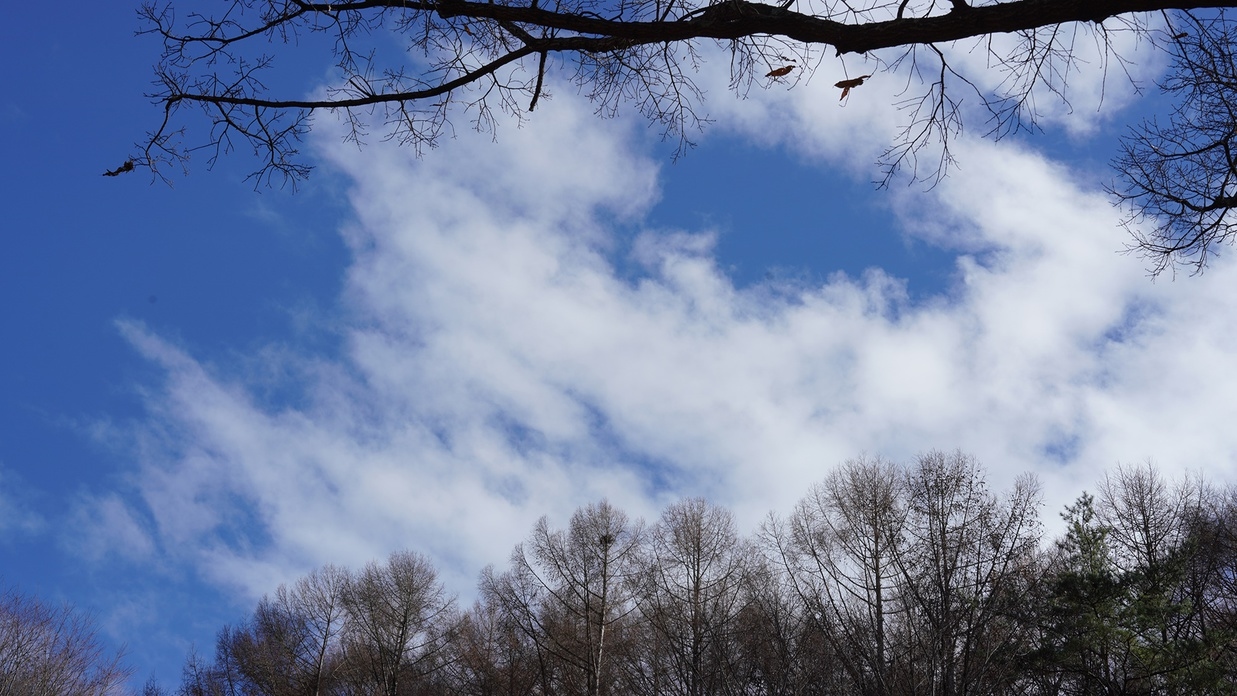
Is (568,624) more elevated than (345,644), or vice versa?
(345,644)

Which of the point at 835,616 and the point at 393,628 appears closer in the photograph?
the point at 835,616

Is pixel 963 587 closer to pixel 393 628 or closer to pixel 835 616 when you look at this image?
pixel 835 616

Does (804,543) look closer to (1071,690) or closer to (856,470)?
(856,470)

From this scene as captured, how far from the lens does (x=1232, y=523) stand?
96.6 feet

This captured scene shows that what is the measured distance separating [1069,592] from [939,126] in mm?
16706

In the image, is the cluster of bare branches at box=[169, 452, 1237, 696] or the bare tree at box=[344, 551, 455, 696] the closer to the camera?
the cluster of bare branches at box=[169, 452, 1237, 696]

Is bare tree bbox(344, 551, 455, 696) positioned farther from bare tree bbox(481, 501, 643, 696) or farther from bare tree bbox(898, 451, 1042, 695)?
bare tree bbox(898, 451, 1042, 695)

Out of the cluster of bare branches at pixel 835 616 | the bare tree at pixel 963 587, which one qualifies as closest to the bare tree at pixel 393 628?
the cluster of bare branches at pixel 835 616

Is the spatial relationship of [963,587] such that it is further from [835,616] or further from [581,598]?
[581,598]

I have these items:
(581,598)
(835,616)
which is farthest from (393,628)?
(835,616)

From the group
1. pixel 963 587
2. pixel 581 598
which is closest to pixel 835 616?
pixel 963 587

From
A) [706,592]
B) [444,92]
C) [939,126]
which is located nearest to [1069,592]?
[706,592]

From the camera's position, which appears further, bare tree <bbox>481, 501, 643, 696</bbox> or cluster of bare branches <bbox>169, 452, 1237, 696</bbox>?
bare tree <bbox>481, 501, 643, 696</bbox>

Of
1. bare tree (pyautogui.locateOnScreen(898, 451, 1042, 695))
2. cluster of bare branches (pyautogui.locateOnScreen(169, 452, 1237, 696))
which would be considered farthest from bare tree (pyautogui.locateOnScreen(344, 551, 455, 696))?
bare tree (pyautogui.locateOnScreen(898, 451, 1042, 695))
